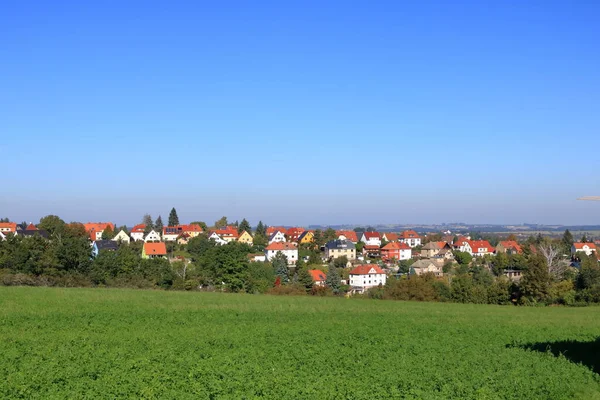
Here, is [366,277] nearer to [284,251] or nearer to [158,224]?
[284,251]

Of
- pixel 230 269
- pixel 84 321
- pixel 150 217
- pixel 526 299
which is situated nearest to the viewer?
A: pixel 84 321

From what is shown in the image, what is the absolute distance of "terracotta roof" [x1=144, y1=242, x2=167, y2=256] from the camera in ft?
307

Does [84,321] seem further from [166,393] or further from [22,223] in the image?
[22,223]

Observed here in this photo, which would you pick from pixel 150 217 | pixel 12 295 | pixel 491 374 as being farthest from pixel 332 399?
pixel 150 217

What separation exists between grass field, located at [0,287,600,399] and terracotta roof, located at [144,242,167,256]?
6153 cm

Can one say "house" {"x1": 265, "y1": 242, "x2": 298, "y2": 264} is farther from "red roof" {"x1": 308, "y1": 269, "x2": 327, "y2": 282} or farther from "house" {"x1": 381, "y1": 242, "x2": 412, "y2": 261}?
"red roof" {"x1": 308, "y1": 269, "x2": 327, "y2": 282}

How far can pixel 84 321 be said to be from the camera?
2425cm

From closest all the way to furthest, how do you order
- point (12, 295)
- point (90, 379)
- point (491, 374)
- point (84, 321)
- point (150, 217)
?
point (90, 379) → point (491, 374) → point (84, 321) → point (12, 295) → point (150, 217)

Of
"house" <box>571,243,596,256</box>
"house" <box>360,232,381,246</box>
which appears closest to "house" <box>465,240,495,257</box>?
"house" <box>571,243,596,256</box>

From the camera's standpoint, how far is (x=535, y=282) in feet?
150

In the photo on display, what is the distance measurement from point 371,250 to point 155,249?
48.8 m

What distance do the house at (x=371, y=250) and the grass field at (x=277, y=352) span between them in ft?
291

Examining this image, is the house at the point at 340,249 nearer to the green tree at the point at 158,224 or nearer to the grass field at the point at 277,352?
the green tree at the point at 158,224

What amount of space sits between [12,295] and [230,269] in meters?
22.4
